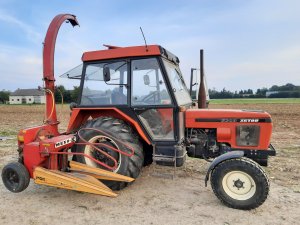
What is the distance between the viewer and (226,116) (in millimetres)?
4453

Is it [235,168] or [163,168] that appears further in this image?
[163,168]

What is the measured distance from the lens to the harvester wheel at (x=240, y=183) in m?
3.69

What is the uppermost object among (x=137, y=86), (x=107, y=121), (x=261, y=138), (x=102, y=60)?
(x=102, y=60)

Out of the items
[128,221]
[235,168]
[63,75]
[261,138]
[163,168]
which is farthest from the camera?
[163,168]

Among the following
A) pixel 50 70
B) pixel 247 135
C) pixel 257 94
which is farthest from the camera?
pixel 257 94

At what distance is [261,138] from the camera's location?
4305mm

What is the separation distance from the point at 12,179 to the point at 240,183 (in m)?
3.38

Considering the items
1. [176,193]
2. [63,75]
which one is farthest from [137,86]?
[176,193]

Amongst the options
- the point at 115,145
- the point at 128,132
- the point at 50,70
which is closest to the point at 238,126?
the point at 128,132

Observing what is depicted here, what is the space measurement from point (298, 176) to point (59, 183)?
4.12 m

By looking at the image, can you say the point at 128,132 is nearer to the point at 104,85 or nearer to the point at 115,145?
the point at 115,145

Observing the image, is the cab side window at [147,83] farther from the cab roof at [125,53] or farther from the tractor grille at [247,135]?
the tractor grille at [247,135]

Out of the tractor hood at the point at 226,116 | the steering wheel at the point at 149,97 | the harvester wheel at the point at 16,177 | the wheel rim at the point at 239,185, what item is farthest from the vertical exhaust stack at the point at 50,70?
the wheel rim at the point at 239,185

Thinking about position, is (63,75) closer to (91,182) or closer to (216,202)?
(91,182)
